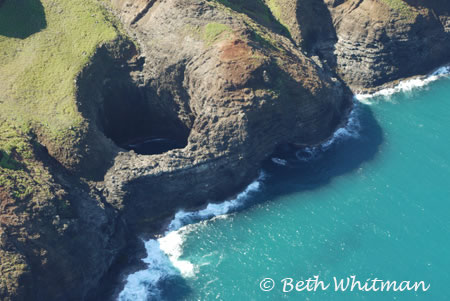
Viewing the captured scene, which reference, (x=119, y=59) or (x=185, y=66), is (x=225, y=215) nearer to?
(x=185, y=66)

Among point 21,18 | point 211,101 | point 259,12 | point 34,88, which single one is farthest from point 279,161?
point 21,18

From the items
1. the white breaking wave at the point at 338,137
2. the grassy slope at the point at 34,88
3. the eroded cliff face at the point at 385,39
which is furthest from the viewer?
the eroded cliff face at the point at 385,39

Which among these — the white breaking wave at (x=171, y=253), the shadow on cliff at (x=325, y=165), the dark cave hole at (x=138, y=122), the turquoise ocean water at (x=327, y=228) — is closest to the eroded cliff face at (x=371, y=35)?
the turquoise ocean water at (x=327, y=228)

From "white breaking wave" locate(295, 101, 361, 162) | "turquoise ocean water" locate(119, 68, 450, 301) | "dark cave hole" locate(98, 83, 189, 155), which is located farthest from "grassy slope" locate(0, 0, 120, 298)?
"white breaking wave" locate(295, 101, 361, 162)

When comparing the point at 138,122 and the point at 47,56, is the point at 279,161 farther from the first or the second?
the point at 47,56

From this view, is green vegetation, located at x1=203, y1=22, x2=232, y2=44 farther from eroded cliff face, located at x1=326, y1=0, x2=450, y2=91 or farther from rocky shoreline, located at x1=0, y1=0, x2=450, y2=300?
eroded cliff face, located at x1=326, y1=0, x2=450, y2=91

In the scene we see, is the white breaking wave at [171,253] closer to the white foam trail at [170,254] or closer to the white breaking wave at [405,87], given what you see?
the white foam trail at [170,254]
